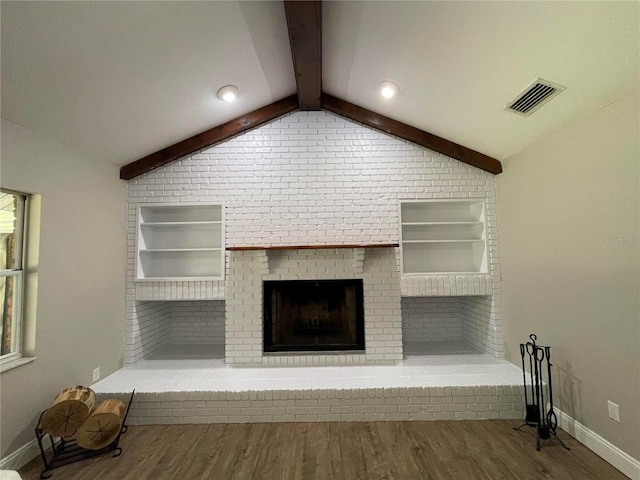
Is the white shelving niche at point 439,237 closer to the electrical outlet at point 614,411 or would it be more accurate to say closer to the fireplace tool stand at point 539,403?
the fireplace tool stand at point 539,403

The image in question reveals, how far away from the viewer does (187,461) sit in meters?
2.21

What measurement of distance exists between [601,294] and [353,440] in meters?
2.16

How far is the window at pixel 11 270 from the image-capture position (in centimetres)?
Result: 221

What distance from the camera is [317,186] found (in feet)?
11.5

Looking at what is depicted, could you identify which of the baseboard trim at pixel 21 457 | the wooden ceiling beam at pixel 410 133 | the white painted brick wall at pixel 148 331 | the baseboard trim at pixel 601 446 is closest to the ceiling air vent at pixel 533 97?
the wooden ceiling beam at pixel 410 133

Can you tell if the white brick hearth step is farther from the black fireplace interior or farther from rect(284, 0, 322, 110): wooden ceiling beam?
rect(284, 0, 322, 110): wooden ceiling beam

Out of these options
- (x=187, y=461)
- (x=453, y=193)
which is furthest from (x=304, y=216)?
(x=187, y=461)

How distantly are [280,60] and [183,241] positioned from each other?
239cm

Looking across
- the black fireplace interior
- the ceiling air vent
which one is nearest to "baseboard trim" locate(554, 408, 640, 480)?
the black fireplace interior

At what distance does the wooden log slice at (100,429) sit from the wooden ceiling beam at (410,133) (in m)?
3.54

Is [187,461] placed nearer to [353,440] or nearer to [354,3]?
[353,440]

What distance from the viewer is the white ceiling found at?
1798 mm

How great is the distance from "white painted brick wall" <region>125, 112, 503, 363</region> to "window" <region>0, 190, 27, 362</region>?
1132 mm

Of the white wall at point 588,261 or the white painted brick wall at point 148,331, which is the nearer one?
the white wall at point 588,261
